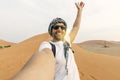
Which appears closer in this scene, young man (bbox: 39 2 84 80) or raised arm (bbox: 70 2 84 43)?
young man (bbox: 39 2 84 80)

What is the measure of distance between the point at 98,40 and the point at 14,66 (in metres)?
60.7

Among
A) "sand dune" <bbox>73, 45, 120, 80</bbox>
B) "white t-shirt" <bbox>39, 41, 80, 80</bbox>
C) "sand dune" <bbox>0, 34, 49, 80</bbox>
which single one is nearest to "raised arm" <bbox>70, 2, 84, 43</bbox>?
"white t-shirt" <bbox>39, 41, 80, 80</bbox>

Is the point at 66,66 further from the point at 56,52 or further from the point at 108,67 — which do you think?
the point at 108,67

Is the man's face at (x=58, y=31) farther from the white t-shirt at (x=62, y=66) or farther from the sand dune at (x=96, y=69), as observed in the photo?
the sand dune at (x=96, y=69)

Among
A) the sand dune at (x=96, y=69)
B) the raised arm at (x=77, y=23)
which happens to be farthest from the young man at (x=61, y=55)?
the sand dune at (x=96, y=69)

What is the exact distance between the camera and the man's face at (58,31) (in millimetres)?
2715

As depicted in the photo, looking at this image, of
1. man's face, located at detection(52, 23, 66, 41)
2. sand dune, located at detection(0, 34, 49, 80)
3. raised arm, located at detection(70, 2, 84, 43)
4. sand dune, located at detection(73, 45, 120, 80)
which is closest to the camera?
man's face, located at detection(52, 23, 66, 41)

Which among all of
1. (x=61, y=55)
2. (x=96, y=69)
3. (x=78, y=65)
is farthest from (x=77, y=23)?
(x=96, y=69)

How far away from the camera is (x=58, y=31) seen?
8.91 feet

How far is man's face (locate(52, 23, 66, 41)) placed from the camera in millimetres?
2715

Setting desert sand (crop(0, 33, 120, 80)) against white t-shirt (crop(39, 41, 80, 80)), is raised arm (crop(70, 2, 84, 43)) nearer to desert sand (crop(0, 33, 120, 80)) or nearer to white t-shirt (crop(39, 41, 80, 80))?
white t-shirt (crop(39, 41, 80, 80))

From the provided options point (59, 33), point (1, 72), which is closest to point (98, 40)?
point (1, 72)

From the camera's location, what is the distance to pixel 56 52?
Answer: 100 inches

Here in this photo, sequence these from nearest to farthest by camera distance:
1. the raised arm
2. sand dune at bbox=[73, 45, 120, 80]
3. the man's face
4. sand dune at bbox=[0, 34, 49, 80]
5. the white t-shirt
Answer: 1. the white t-shirt
2. the man's face
3. the raised arm
4. sand dune at bbox=[0, 34, 49, 80]
5. sand dune at bbox=[73, 45, 120, 80]
